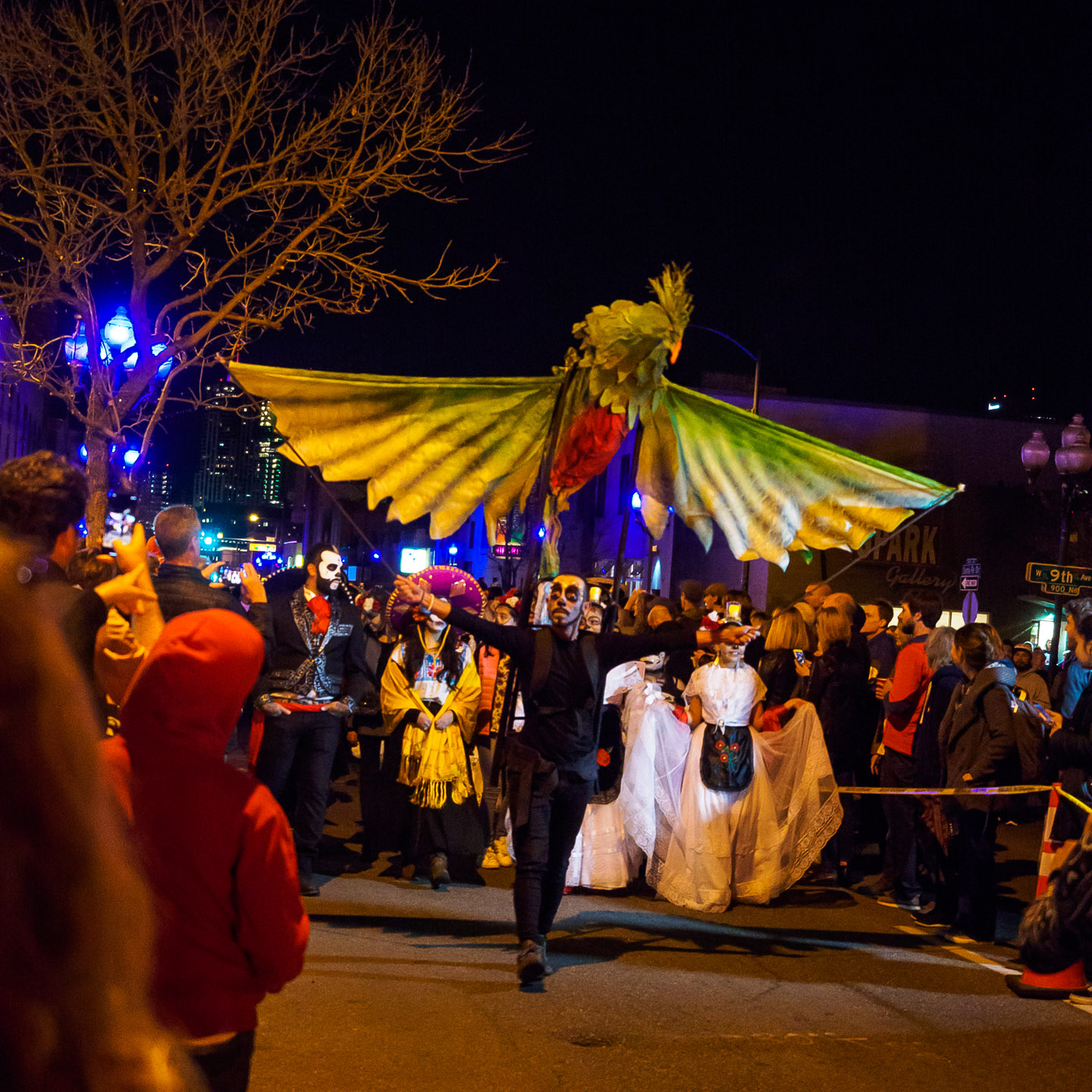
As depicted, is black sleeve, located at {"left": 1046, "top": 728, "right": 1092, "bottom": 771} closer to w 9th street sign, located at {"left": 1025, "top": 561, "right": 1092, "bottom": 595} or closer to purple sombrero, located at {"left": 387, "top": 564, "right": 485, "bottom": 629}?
purple sombrero, located at {"left": 387, "top": 564, "right": 485, "bottom": 629}

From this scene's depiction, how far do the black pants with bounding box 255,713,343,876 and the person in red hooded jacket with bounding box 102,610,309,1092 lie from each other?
5.41 metres

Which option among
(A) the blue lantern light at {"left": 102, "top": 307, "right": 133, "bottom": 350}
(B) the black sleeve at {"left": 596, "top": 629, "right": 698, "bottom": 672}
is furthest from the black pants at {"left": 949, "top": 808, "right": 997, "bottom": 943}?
(A) the blue lantern light at {"left": 102, "top": 307, "right": 133, "bottom": 350}

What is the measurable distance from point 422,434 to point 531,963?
306cm

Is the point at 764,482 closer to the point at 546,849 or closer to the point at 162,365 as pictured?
the point at 546,849

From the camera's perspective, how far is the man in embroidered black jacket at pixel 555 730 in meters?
6.11

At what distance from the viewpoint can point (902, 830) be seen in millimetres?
8562

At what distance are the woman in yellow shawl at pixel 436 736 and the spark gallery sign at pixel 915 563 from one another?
24636 millimetres

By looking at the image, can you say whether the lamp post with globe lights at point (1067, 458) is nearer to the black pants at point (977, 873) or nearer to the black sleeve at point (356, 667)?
the black pants at point (977, 873)

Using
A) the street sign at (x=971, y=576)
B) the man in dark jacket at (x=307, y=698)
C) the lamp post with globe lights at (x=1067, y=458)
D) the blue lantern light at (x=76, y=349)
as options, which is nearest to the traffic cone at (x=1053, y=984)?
the man in dark jacket at (x=307, y=698)

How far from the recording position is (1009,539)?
107ft

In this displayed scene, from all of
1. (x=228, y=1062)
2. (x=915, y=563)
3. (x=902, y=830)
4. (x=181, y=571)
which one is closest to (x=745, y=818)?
(x=902, y=830)

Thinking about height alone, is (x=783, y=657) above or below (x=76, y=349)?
below

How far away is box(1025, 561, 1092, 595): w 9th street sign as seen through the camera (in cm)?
1377

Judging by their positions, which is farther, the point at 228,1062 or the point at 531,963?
the point at 531,963
